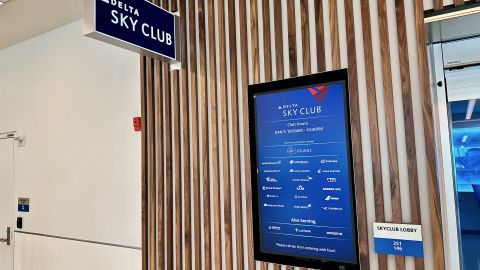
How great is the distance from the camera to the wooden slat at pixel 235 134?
2250 mm

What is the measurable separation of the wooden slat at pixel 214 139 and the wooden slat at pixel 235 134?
139mm

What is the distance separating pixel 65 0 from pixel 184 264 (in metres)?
2.64

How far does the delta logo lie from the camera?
6.60ft

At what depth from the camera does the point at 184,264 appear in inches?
98.7

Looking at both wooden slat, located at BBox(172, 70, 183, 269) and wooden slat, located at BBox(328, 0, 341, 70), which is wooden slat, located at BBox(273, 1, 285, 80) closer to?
wooden slat, located at BBox(328, 0, 341, 70)

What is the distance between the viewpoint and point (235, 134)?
7.59 feet

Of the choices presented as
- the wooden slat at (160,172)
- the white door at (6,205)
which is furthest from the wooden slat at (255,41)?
the white door at (6,205)

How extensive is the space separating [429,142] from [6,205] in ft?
15.7

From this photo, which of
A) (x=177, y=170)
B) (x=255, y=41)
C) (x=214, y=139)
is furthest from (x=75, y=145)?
(x=255, y=41)

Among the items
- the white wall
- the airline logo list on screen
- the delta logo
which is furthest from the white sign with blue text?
the white wall

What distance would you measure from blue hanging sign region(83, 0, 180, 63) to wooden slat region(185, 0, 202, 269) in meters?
0.11

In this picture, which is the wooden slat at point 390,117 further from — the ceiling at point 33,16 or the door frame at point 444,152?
the ceiling at point 33,16

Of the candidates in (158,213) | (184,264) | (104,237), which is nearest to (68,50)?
(104,237)

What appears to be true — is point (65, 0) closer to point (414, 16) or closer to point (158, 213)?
point (158, 213)
